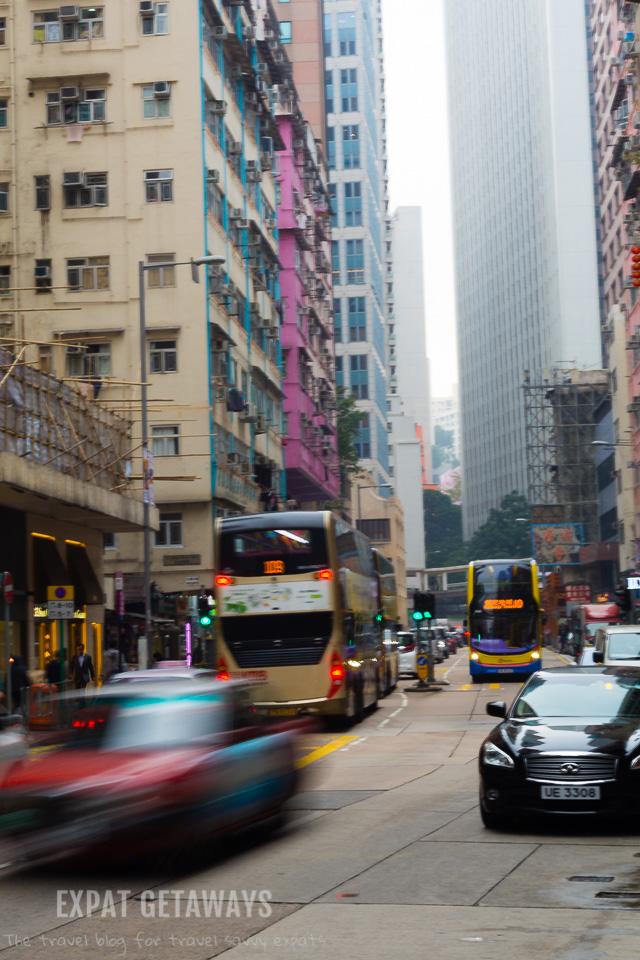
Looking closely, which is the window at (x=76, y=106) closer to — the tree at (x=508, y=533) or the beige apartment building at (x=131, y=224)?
the beige apartment building at (x=131, y=224)

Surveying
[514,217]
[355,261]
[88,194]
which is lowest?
[88,194]

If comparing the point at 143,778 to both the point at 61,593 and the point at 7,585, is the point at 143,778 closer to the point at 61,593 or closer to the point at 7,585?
the point at 7,585

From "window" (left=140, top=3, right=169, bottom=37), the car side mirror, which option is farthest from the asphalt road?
"window" (left=140, top=3, right=169, bottom=37)

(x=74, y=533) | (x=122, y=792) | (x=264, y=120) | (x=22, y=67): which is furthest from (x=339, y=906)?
(x=264, y=120)

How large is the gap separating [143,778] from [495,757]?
347 centimetres

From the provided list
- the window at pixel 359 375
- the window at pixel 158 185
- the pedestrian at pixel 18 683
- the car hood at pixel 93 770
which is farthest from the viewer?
the window at pixel 359 375

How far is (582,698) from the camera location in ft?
40.0

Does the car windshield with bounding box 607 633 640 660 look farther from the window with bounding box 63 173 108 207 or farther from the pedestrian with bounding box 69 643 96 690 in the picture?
the window with bounding box 63 173 108 207

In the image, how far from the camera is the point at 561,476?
3932 inches

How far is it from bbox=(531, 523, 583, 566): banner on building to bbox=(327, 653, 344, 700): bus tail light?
7331cm

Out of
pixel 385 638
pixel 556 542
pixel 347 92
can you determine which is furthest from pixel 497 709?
pixel 347 92

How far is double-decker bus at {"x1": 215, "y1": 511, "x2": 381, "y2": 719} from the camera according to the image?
75.4 feet

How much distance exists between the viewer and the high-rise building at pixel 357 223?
11631cm

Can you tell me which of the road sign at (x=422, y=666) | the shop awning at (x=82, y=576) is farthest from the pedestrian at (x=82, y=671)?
the road sign at (x=422, y=666)
